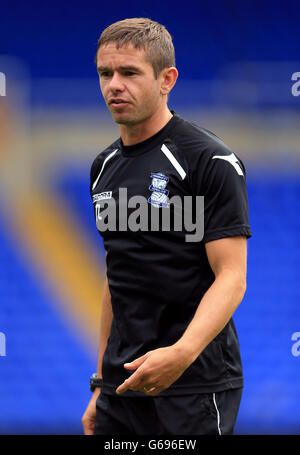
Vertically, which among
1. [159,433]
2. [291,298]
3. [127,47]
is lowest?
[159,433]

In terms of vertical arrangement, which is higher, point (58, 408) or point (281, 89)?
point (281, 89)

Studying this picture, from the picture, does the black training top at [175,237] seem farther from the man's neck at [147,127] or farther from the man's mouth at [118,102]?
the man's mouth at [118,102]

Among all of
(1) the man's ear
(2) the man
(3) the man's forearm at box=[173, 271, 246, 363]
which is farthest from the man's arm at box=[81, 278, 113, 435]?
(1) the man's ear

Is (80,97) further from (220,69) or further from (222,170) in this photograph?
(222,170)

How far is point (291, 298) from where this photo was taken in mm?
4168

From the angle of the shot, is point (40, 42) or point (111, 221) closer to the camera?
point (111, 221)

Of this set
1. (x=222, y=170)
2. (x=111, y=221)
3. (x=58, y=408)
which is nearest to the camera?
(x=222, y=170)

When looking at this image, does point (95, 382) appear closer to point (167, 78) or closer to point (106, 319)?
point (106, 319)

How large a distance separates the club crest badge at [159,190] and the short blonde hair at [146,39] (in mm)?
277

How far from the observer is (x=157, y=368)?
177 cm

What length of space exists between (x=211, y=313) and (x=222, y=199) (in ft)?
0.99

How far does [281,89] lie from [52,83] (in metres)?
1.27

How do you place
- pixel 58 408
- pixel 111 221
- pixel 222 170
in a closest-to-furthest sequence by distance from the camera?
pixel 222 170 < pixel 111 221 < pixel 58 408

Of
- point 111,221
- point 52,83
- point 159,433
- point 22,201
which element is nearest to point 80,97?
point 52,83
